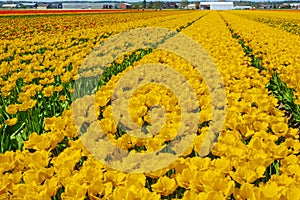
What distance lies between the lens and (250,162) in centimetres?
211

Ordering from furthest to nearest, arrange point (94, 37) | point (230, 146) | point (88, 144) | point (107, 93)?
point (94, 37), point (107, 93), point (88, 144), point (230, 146)

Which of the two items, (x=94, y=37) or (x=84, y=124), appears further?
(x=94, y=37)

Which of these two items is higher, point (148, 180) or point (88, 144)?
point (88, 144)

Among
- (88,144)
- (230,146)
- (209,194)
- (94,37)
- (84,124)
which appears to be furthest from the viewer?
(94,37)

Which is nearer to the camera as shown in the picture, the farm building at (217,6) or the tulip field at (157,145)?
the tulip field at (157,145)

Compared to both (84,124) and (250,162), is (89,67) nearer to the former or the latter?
(84,124)

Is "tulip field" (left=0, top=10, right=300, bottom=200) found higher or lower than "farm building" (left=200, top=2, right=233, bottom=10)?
higher

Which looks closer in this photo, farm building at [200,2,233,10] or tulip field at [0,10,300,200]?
tulip field at [0,10,300,200]

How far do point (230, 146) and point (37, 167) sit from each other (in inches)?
44.0

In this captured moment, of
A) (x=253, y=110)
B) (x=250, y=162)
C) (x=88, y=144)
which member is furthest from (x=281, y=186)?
(x=253, y=110)

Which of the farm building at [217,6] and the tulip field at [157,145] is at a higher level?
the tulip field at [157,145]

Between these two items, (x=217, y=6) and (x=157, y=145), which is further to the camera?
(x=217, y=6)

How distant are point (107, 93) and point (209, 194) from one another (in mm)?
2449

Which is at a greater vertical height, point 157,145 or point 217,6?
point 157,145
